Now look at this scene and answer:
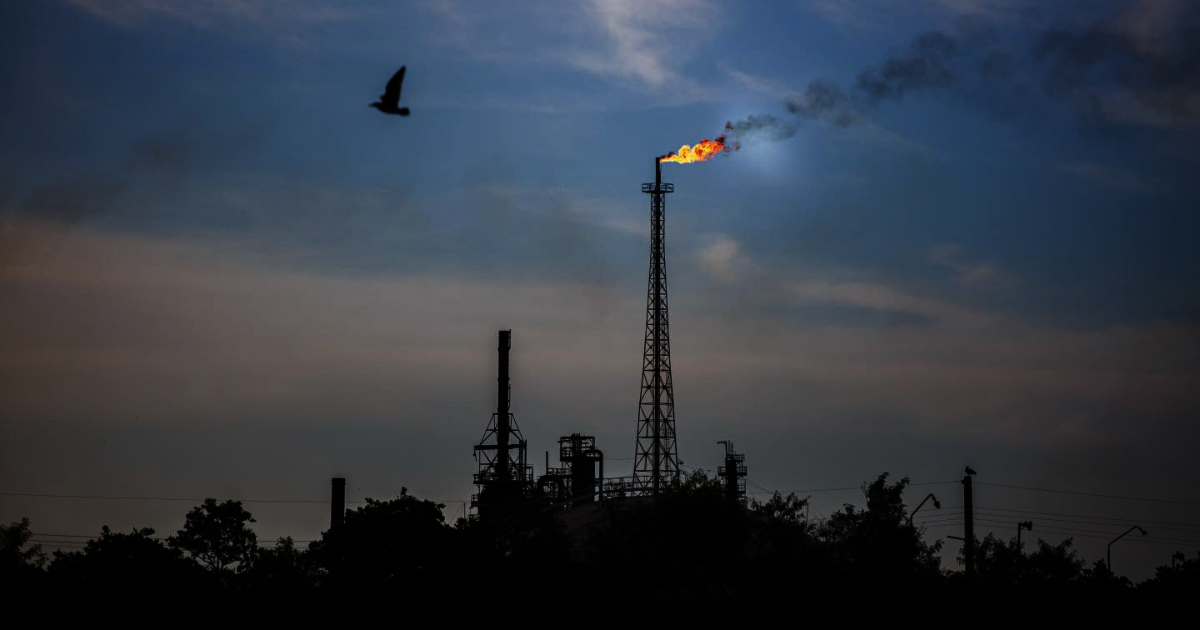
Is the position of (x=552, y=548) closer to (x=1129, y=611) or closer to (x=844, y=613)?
(x=844, y=613)

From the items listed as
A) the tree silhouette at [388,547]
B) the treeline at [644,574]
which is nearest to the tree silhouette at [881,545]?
the treeline at [644,574]

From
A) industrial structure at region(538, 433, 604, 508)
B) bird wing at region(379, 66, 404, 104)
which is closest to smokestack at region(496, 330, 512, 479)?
industrial structure at region(538, 433, 604, 508)

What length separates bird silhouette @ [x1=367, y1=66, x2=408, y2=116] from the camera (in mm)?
36594

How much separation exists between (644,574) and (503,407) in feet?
107

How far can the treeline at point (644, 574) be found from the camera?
65.2m

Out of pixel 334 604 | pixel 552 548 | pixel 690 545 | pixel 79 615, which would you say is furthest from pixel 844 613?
pixel 79 615

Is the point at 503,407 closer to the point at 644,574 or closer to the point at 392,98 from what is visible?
the point at 644,574

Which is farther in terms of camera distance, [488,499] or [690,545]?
[488,499]

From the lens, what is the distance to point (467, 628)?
65.6m

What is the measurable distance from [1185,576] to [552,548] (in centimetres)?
3631

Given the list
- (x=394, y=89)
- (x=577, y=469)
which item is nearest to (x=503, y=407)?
(x=577, y=469)

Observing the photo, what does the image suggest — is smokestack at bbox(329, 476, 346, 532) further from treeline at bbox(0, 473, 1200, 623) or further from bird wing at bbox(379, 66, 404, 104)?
bird wing at bbox(379, 66, 404, 104)

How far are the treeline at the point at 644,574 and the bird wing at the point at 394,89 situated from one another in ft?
106

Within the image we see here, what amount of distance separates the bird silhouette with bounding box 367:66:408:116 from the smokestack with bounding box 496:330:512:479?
2342 inches
